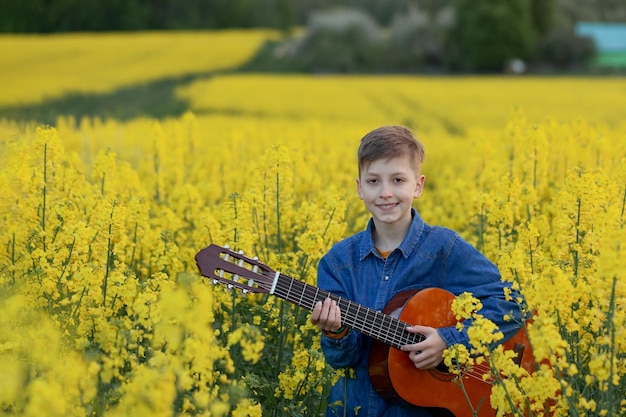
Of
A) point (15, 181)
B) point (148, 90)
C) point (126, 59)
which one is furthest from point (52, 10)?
point (15, 181)

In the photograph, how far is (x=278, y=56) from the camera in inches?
1852

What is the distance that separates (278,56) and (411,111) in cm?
2590

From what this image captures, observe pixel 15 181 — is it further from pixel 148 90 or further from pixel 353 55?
pixel 353 55

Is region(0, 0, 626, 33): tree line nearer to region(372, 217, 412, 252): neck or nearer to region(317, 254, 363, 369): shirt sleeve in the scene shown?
region(372, 217, 412, 252): neck

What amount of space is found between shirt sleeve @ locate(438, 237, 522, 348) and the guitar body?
11cm

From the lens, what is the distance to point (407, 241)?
3.80 meters

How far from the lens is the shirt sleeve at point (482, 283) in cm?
366

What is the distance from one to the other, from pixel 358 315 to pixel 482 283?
60 cm

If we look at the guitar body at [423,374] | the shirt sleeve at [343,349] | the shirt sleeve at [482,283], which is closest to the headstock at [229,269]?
the shirt sleeve at [343,349]

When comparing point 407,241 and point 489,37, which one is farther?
point 489,37

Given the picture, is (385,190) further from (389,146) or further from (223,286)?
(223,286)

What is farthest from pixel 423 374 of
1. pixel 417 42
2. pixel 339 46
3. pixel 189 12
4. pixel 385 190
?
pixel 189 12

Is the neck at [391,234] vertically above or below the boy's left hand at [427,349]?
above

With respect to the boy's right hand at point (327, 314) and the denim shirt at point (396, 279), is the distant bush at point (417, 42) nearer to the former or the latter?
the denim shirt at point (396, 279)
